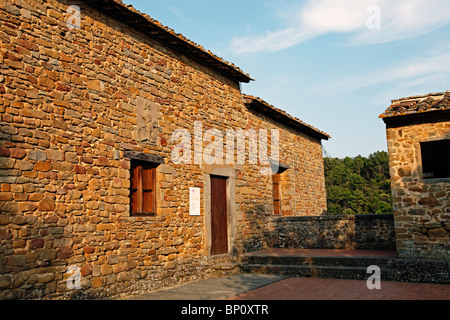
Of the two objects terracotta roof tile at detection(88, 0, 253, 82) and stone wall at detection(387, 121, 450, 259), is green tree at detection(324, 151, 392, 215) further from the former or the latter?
terracotta roof tile at detection(88, 0, 253, 82)

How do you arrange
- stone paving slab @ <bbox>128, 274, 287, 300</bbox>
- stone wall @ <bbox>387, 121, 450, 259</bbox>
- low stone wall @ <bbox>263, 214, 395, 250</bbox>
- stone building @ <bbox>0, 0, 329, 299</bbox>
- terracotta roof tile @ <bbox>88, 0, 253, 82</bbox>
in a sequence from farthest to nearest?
low stone wall @ <bbox>263, 214, 395, 250</bbox> < stone wall @ <bbox>387, 121, 450, 259</bbox> < terracotta roof tile @ <bbox>88, 0, 253, 82</bbox> < stone paving slab @ <bbox>128, 274, 287, 300</bbox> < stone building @ <bbox>0, 0, 329, 299</bbox>

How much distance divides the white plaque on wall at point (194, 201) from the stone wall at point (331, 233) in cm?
272

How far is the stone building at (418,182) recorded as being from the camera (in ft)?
25.8

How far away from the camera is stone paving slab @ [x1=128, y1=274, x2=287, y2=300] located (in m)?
6.70

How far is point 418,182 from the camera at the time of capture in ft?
26.6

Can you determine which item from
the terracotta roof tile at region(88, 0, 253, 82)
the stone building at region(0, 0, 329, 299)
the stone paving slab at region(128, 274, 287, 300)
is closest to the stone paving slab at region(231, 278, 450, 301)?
the stone paving slab at region(128, 274, 287, 300)

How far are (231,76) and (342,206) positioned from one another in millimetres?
22474

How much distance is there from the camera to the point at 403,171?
828 centimetres

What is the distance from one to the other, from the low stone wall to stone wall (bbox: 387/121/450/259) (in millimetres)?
1648

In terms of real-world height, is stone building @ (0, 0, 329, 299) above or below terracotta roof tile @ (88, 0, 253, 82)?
below

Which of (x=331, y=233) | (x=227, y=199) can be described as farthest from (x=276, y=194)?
(x=227, y=199)

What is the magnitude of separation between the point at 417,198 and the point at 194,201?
4.63 meters

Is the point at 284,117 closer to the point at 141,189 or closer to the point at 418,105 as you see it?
the point at 418,105

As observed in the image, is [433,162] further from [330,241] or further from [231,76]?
[231,76]
